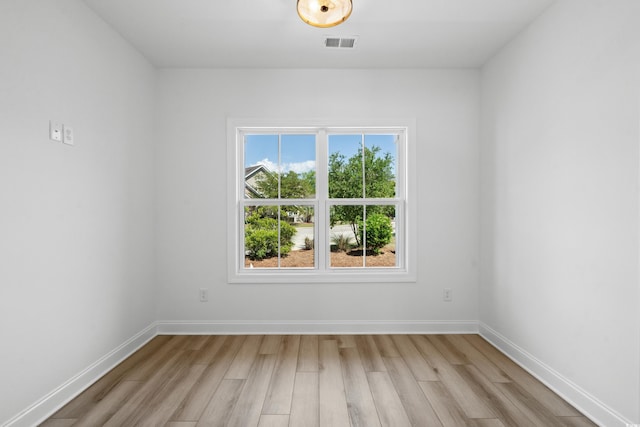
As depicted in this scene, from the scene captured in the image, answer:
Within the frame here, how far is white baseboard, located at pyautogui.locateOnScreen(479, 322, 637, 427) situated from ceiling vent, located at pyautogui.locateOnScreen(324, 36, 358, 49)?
2842 millimetres

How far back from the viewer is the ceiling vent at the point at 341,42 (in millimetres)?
2980

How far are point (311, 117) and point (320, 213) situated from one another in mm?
962

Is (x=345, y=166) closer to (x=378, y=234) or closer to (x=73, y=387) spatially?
(x=378, y=234)

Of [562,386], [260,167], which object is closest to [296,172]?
[260,167]

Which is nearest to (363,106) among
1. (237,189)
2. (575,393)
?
(237,189)

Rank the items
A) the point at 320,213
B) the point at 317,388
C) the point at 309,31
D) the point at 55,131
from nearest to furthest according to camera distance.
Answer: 1. the point at 55,131
2. the point at 317,388
3. the point at 309,31
4. the point at 320,213

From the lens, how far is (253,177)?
374cm

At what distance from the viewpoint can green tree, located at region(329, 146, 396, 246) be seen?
3.74 m

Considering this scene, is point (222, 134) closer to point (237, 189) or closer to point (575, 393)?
point (237, 189)

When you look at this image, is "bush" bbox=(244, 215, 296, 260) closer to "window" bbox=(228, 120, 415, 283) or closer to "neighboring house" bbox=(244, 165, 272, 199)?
"window" bbox=(228, 120, 415, 283)

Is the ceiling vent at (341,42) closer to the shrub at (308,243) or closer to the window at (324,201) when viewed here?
the window at (324,201)

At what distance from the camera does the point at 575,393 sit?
226 centimetres

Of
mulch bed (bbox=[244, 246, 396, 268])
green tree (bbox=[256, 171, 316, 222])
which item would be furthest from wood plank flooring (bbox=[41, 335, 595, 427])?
green tree (bbox=[256, 171, 316, 222])

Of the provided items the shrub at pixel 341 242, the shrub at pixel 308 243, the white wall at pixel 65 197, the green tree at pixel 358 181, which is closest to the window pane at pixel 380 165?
the green tree at pixel 358 181
